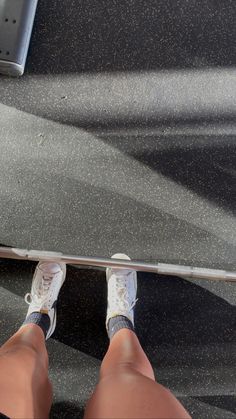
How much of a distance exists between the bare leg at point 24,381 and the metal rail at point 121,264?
0.25 meters

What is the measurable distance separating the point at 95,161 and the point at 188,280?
1.46 ft

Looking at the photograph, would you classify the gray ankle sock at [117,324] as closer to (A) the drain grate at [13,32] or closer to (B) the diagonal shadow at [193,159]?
(B) the diagonal shadow at [193,159]

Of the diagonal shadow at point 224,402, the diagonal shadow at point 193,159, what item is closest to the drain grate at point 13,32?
the diagonal shadow at point 193,159

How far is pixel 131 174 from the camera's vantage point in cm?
123

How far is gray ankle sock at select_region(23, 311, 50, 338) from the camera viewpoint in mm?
1061

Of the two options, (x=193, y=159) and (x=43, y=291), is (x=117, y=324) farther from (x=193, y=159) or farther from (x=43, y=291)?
(x=193, y=159)

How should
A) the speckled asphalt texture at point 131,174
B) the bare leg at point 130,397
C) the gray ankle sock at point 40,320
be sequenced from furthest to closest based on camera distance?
the speckled asphalt texture at point 131,174 < the gray ankle sock at point 40,320 < the bare leg at point 130,397

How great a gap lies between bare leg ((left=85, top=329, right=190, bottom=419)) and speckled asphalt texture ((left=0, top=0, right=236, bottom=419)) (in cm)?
35

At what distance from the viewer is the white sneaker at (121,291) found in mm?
1128

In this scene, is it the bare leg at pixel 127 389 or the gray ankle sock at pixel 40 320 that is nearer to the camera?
the bare leg at pixel 127 389

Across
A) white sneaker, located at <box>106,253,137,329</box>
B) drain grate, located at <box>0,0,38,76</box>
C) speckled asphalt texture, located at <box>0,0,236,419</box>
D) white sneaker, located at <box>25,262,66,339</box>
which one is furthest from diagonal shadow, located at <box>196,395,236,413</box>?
drain grate, located at <box>0,0,38,76</box>

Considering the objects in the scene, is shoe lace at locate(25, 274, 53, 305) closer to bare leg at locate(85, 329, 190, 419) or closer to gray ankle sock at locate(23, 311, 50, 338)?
gray ankle sock at locate(23, 311, 50, 338)

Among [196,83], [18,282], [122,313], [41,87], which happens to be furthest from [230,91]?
[18,282]

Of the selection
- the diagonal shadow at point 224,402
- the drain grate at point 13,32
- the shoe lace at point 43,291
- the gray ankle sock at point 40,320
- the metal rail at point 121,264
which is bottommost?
the diagonal shadow at point 224,402
